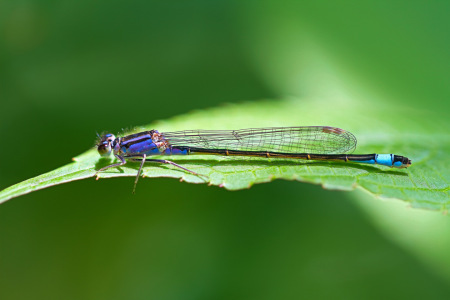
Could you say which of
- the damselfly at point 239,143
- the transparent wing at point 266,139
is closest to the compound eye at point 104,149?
the damselfly at point 239,143

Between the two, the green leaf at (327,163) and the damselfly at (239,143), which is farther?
the damselfly at (239,143)

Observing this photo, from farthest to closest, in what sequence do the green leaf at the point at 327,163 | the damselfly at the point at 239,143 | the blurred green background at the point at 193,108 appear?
the blurred green background at the point at 193,108, the damselfly at the point at 239,143, the green leaf at the point at 327,163

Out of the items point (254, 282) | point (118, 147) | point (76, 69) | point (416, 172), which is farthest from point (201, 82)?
point (416, 172)

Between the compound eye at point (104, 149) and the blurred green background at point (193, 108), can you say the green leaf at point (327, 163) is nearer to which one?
the compound eye at point (104, 149)

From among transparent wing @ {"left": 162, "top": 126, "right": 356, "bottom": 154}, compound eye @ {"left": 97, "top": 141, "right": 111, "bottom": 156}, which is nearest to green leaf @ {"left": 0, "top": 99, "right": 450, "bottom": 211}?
compound eye @ {"left": 97, "top": 141, "right": 111, "bottom": 156}

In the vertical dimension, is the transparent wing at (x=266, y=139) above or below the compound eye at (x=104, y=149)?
Result: above

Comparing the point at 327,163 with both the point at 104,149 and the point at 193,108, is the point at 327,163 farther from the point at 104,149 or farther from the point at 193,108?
the point at 193,108

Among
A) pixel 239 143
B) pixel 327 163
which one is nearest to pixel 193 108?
pixel 239 143

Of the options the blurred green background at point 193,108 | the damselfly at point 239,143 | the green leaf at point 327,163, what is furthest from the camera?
the blurred green background at point 193,108
